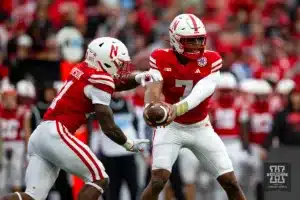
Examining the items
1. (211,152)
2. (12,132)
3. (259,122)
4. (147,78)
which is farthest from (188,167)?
(147,78)

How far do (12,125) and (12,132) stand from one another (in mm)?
85

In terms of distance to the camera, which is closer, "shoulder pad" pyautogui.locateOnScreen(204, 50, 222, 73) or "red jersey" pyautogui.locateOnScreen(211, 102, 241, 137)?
"shoulder pad" pyautogui.locateOnScreen(204, 50, 222, 73)

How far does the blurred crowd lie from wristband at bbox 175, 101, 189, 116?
2424 mm

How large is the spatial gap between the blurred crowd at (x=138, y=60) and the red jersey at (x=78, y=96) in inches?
111

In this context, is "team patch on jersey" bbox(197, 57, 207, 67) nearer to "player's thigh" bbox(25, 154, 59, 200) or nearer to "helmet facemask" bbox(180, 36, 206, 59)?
"helmet facemask" bbox(180, 36, 206, 59)

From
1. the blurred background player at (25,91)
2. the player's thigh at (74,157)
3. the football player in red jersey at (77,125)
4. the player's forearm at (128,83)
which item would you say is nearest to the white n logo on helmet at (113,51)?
the football player in red jersey at (77,125)

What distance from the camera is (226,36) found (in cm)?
1554

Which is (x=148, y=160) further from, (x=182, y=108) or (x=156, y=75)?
(x=182, y=108)

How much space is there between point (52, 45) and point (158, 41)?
1.72 m

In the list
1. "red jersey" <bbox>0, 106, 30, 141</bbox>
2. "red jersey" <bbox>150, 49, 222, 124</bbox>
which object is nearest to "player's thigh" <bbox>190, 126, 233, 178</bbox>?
"red jersey" <bbox>150, 49, 222, 124</bbox>

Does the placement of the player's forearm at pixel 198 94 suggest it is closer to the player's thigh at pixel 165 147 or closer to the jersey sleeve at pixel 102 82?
the player's thigh at pixel 165 147

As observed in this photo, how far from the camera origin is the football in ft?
28.4

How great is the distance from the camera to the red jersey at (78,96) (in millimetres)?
8805

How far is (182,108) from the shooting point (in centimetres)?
888
